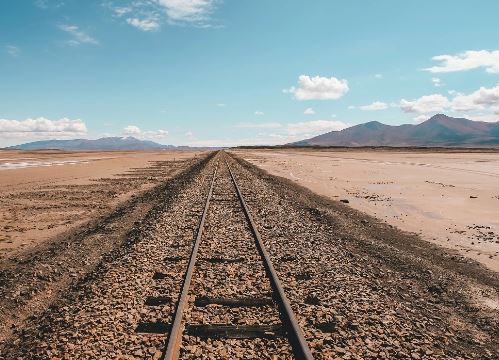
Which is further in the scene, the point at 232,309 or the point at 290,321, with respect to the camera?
the point at 232,309

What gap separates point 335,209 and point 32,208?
41.5 ft

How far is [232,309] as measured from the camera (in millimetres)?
6062

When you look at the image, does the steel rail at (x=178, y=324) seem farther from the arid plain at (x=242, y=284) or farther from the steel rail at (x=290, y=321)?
the steel rail at (x=290, y=321)

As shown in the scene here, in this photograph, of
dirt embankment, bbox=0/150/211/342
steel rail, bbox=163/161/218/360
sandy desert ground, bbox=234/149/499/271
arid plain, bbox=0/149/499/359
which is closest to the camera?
steel rail, bbox=163/161/218/360

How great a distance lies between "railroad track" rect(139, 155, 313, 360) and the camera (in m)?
4.94

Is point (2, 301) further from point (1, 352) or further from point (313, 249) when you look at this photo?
point (313, 249)

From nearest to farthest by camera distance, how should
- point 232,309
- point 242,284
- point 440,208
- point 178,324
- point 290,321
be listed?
point 178,324 < point 290,321 < point 232,309 < point 242,284 < point 440,208

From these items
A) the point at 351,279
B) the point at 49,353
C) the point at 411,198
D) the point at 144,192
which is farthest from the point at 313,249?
the point at 144,192

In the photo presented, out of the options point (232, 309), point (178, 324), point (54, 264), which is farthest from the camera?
point (54, 264)

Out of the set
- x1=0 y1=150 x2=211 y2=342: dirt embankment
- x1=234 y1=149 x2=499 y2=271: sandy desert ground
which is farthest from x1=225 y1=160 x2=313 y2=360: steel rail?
x1=234 y1=149 x2=499 y2=271: sandy desert ground

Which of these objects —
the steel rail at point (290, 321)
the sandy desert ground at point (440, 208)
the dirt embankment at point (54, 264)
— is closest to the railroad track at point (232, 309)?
the steel rail at point (290, 321)

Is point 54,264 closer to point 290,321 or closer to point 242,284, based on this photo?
point 242,284

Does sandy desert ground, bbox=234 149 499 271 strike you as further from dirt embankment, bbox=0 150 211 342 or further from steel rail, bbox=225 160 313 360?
dirt embankment, bbox=0 150 211 342

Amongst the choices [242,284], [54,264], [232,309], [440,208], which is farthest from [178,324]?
[440,208]
